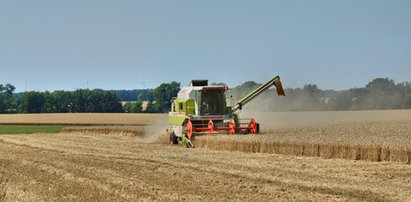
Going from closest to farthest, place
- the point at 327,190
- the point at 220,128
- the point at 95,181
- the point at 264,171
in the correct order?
the point at 327,190
the point at 95,181
the point at 264,171
the point at 220,128

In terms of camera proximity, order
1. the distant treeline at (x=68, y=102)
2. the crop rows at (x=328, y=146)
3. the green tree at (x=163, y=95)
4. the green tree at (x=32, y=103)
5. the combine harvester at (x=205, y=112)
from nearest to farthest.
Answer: the crop rows at (x=328, y=146)
the combine harvester at (x=205, y=112)
the green tree at (x=163, y=95)
the distant treeline at (x=68, y=102)
the green tree at (x=32, y=103)

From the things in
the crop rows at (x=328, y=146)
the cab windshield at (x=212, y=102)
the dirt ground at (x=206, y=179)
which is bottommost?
the dirt ground at (x=206, y=179)

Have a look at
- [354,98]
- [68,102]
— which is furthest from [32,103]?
[354,98]

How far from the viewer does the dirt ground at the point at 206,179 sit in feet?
42.8

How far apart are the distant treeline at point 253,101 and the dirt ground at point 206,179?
465 inches

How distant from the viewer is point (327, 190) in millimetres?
13250

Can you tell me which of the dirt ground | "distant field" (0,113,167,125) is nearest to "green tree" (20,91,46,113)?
"distant field" (0,113,167,125)

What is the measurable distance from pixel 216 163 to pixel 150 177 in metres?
3.71

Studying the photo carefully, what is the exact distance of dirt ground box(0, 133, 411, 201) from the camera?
42.8ft

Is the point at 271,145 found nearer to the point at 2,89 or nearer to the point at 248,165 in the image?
the point at 248,165

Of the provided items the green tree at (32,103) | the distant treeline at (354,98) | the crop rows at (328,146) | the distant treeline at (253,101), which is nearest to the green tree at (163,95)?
the distant treeline at (253,101)

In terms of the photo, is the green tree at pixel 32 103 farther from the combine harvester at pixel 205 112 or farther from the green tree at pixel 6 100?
the combine harvester at pixel 205 112

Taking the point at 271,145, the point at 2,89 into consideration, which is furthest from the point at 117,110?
the point at 271,145

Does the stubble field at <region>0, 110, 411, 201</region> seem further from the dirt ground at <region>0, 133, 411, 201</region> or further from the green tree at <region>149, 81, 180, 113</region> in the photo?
A: the green tree at <region>149, 81, 180, 113</region>
